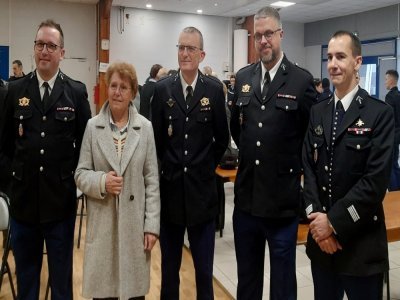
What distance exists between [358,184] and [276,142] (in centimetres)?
53

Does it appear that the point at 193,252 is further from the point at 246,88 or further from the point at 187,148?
the point at 246,88

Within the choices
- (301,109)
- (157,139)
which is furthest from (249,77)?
(157,139)

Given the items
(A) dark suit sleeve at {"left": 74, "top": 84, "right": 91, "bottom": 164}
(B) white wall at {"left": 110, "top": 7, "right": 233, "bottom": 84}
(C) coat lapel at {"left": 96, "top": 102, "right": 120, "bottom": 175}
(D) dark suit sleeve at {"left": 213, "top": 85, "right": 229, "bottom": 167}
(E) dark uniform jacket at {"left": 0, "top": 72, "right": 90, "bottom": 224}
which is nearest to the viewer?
(C) coat lapel at {"left": 96, "top": 102, "right": 120, "bottom": 175}

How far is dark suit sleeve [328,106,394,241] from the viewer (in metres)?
1.78

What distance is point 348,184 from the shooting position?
6.13ft

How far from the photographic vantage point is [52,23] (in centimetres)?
227

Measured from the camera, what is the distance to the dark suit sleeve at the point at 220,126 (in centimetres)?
245

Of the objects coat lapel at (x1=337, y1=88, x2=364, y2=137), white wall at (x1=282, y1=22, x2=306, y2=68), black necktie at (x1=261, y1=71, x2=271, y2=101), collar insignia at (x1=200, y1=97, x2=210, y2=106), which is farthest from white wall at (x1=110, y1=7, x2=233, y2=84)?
coat lapel at (x1=337, y1=88, x2=364, y2=137)

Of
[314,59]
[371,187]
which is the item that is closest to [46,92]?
[371,187]

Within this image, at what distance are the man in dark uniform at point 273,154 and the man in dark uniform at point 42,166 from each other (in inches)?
37.6

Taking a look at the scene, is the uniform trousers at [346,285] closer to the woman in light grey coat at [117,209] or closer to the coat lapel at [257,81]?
the woman in light grey coat at [117,209]

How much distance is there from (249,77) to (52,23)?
3.67 ft

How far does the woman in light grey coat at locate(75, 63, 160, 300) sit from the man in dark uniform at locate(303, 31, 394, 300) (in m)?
0.83

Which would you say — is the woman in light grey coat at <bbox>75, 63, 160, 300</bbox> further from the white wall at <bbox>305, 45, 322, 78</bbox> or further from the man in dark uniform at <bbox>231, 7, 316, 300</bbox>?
the white wall at <bbox>305, 45, 322, 78</bbox>
